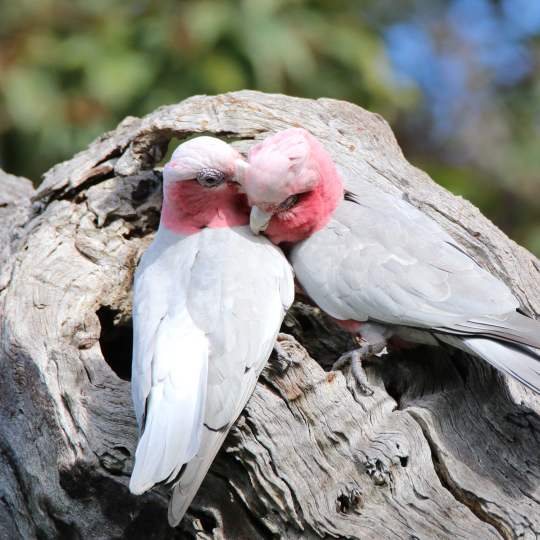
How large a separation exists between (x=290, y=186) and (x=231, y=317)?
56 centimetres

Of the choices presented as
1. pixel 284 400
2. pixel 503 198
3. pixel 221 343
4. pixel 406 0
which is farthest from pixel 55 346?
pixel 406 0

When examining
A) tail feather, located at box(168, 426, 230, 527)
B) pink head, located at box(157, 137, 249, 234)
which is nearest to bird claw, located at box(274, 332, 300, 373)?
tail feather, located at box(168, 426, 230, 527)

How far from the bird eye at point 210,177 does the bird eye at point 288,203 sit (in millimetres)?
250

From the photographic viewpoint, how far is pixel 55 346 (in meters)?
3.34

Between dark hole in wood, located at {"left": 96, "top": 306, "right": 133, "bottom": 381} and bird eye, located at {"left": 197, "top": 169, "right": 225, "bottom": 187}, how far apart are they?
0.75 m

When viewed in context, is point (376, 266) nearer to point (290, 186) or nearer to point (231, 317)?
point (290, 186)

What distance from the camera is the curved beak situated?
331cm

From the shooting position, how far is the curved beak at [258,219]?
3.31 m

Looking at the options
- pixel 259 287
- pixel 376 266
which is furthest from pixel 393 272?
pixel 259 287

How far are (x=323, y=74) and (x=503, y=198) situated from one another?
213cm

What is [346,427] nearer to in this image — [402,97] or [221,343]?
[221,343]

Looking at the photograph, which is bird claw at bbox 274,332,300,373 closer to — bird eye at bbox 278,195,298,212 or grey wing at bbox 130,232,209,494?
grey wing at bbox 130,232,209,494

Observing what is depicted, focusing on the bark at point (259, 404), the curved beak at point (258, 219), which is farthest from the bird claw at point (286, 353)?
the curved beak at point (258, 219)

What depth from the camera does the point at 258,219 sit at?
10.9 feet
